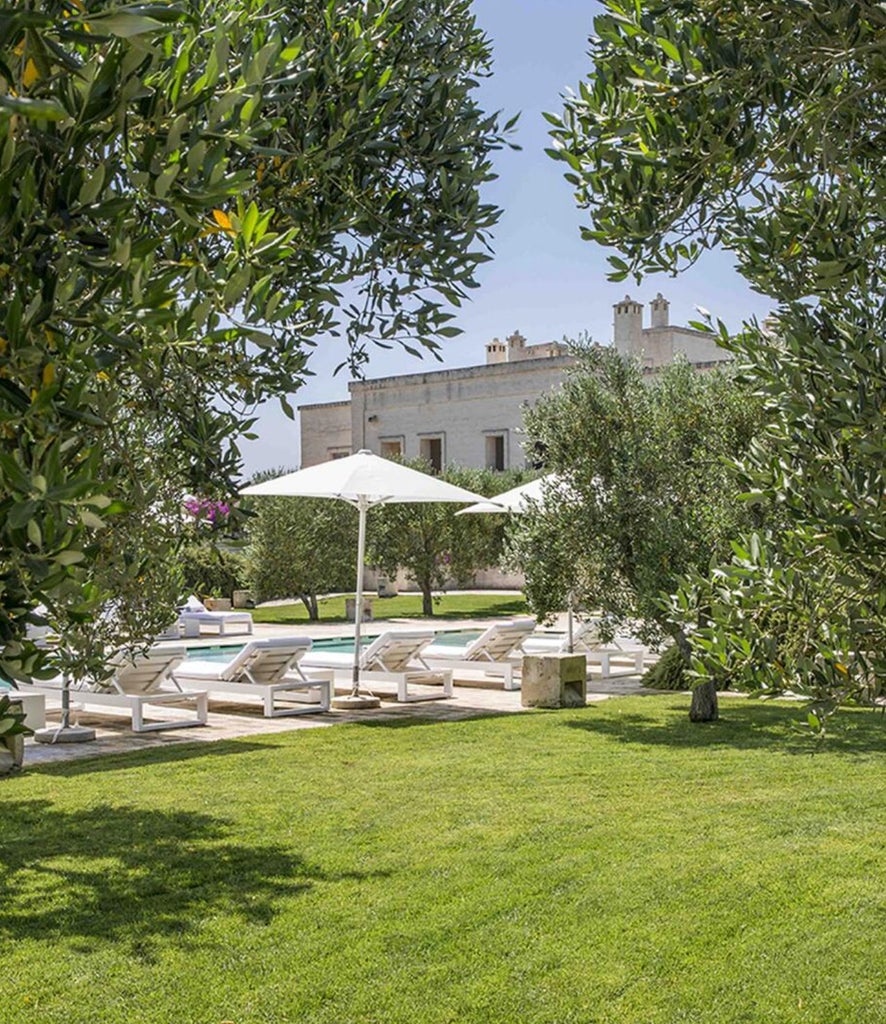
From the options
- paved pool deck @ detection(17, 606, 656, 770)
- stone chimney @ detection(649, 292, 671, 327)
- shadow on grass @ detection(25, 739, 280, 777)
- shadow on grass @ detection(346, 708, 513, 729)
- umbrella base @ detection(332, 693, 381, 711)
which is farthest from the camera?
stone chimney @ detection(649, 292, 671, 327)

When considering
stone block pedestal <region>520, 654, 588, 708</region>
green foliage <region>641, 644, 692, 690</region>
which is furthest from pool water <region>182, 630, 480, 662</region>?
stone block pedestal <region>520, 654, 588, 708</region>

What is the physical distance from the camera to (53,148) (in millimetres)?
2102

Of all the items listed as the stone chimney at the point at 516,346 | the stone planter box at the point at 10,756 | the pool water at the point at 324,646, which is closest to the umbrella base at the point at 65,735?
the stone planter box at the point at 10,756

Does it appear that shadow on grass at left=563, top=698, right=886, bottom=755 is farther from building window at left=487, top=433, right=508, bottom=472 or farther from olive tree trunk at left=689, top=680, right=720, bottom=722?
building window at left=487, top=433, right=508, bottom=472

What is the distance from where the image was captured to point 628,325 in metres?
43.2

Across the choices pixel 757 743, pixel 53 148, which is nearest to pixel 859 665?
pixel 53 148

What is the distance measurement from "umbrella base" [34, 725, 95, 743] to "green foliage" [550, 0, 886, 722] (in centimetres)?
989

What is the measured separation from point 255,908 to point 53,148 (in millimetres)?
5448

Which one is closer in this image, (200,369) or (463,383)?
(200,369)

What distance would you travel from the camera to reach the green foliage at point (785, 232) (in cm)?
355

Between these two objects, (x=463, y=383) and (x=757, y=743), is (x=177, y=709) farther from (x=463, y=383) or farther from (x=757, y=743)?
(x=463, y=383)

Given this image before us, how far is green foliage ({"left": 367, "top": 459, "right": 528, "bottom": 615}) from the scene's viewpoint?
116 feet

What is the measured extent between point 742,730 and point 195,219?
465 inches

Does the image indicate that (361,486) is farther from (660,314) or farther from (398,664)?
(660,314)
